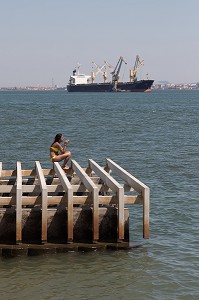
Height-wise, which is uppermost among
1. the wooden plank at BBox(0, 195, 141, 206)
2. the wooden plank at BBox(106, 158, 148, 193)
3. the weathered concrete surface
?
the wooden plank at BBox(106, 158, 148, 193)

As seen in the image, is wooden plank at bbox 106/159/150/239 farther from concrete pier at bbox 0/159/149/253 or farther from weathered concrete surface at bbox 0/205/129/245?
weathered concrete surface at bbox 0/205/129/245

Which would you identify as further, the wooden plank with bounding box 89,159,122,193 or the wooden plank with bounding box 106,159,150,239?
the wooden plank with bounding box 89,159,122,193

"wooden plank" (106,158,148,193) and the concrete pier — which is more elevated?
"wooden plank" (106,158,148,193)

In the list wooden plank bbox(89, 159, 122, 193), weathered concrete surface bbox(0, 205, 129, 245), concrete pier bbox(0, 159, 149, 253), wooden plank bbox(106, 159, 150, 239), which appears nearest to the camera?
concrete pier bbox(0, 159, 149, 253)

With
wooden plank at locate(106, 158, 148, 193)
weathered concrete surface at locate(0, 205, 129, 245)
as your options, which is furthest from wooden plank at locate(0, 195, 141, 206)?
wooden plank at locate(106, 158, 148, 193)

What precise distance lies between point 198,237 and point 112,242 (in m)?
2.92

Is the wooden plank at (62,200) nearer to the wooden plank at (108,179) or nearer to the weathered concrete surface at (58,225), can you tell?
the weathered concrete surface at (58,225)

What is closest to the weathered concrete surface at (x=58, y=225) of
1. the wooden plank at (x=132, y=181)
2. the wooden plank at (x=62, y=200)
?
the wooden plank at (x=62, y=200)

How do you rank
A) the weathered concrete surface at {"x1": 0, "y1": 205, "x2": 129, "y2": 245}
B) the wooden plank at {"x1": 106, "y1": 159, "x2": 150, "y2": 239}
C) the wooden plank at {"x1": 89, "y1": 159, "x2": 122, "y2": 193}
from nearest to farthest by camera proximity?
1. the weathered concrete surface at {"x1": 0, "y1": 205, "x2": 129, "y2": 245}
2. the wooden plank at {"x1": 106, "y1": 159, "x2": 150, "y2": 239}
3. the wooden plank at {"x1": 89, "y1": 159, "x2": 122, "y2": 193}

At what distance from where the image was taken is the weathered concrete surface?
1395 centimetres

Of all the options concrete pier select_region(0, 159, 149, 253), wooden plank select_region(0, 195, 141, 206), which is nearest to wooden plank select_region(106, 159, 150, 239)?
concrete pier select_region(0, 159, 149, 253)

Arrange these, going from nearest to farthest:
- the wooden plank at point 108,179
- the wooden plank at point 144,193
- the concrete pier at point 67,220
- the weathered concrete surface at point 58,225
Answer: the concrete pier at point 67,220 → the weathered concrete surface at point 58,225 → the wooden plank at point 144,193 → the wooden plank at point 108,179

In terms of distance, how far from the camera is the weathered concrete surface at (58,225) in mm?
13945

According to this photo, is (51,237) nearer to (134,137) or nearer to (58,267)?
(58,267)
